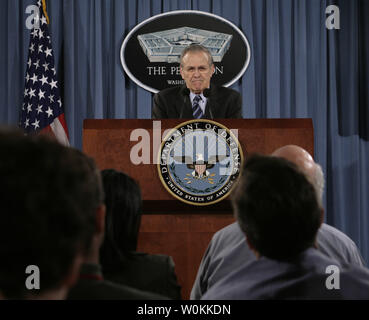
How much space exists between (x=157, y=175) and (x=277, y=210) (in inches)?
46.4

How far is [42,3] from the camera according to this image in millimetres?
3719

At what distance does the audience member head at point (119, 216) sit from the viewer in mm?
1225

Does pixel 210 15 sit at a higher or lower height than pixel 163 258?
higher

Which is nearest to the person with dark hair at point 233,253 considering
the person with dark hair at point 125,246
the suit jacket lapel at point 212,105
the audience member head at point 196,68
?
the person with dark hair at point 125,246

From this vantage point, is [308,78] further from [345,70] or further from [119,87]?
[119,87]

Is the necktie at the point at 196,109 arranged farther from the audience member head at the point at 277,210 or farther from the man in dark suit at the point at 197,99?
the audience member head at the point at 277,210

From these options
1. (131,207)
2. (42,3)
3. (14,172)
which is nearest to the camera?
(14,172)

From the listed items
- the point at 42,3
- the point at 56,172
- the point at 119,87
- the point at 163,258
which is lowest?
the point at 163,258

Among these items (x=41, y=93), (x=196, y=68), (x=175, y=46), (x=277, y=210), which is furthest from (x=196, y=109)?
(x=277, y=210)

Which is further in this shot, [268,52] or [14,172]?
[268,52]

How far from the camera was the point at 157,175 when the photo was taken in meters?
1.95

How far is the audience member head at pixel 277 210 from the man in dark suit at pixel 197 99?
1838 mm

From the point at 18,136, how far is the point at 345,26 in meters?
4.33

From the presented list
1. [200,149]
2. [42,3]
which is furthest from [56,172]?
[42,3]
